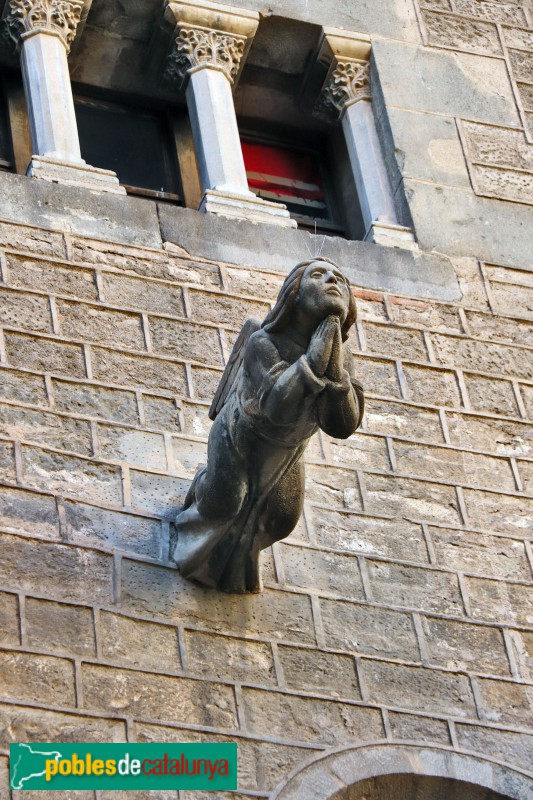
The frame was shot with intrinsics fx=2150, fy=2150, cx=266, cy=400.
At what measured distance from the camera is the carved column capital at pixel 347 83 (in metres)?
12.3

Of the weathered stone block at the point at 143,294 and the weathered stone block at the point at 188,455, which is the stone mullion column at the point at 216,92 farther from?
the weathered stone block at the point at 188,455

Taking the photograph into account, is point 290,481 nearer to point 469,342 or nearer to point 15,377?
point 15,377

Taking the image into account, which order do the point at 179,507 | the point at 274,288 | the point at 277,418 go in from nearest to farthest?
1. the point at 277,418
2. the point at 179,507
3. the point at 274,288

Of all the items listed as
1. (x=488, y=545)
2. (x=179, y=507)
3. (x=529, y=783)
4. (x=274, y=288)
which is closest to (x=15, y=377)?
(x=179, y=507)

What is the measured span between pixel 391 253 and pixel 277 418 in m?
2.83

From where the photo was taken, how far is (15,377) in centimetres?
982

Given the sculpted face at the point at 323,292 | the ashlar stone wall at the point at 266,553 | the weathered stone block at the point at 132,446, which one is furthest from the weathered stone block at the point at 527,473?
the sculpted face at the point at 323,292

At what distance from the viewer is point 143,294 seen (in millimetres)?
10539

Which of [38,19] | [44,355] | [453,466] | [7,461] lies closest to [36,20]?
[38,19]

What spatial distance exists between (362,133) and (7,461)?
3594mm

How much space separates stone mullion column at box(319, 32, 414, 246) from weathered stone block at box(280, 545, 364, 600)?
233 cm

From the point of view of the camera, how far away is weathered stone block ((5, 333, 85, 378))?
32.6 feet

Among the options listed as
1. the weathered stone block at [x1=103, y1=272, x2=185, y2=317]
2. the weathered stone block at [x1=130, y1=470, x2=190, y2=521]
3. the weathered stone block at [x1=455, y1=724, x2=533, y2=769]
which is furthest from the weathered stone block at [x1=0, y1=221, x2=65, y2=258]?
the weathered stone block at [x1=455, y1=724, x2=533, y2=769]

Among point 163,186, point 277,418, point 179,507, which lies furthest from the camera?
point 163,186
